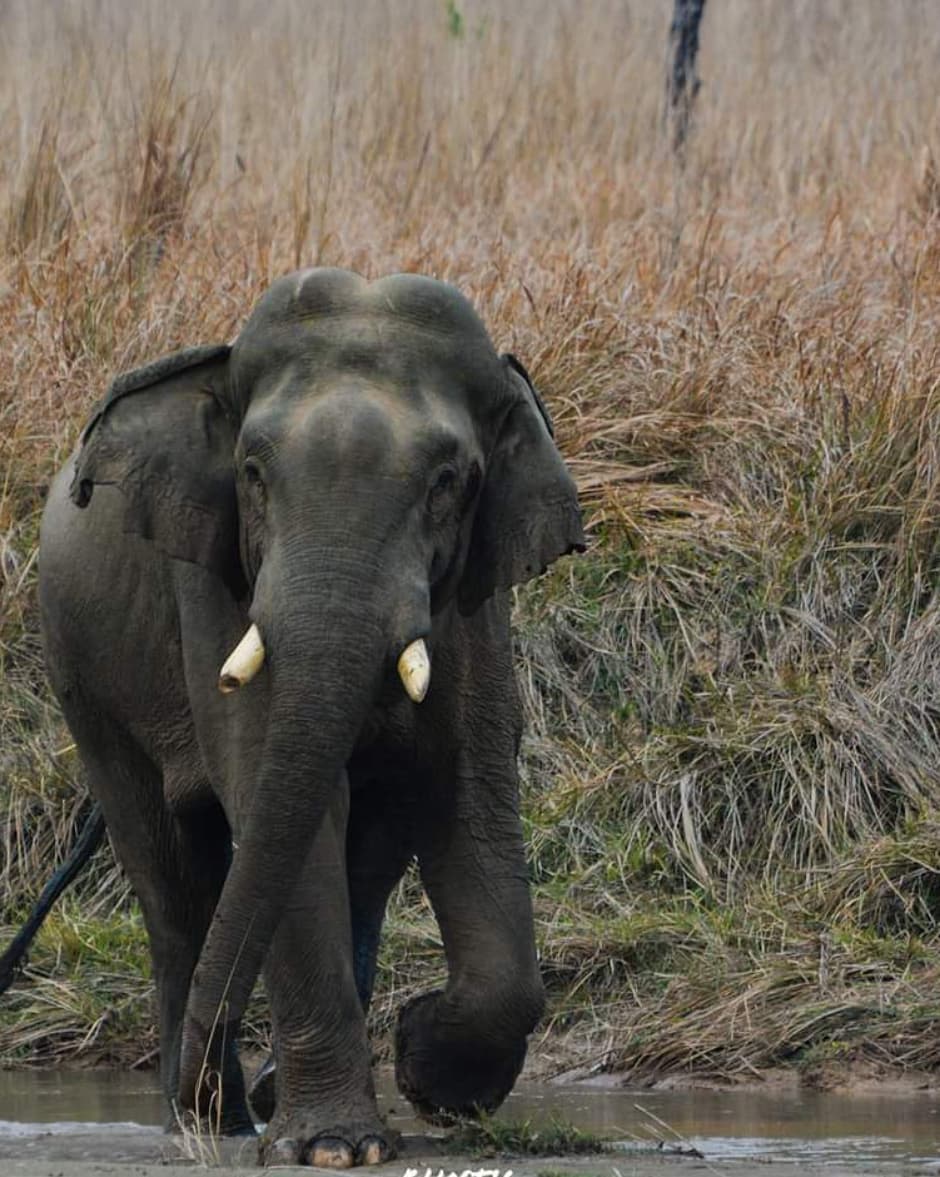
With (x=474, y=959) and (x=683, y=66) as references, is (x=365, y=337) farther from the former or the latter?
(x=683, y=66)

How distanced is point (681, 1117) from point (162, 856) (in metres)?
1.49

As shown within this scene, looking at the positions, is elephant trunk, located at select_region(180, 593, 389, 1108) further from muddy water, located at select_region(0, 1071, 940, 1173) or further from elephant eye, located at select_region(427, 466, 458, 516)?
muddy water, located at select_region(0, 1071, 940, 1173)

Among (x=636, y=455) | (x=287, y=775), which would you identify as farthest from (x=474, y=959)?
(x=636, y=455)

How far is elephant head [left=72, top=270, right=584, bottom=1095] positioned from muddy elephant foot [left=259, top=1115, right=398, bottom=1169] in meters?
0.40

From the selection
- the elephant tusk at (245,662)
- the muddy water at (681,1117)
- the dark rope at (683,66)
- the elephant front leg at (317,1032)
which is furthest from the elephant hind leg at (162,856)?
the dark rope at (683,66)

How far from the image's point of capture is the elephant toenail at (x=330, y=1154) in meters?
5.88

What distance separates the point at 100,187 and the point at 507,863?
7.37 meters

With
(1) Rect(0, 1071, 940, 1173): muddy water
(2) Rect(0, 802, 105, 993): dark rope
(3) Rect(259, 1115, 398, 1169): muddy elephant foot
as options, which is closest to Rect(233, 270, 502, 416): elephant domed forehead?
(3) Rect(259, 1115, 398, 1169): muddy elephant foot

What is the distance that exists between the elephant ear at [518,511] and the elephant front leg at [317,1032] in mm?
668

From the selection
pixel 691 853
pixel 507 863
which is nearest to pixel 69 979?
pixel 691 853

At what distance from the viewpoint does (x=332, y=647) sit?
5.52m

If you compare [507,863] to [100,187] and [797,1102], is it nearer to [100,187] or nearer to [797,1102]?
[797,1102]

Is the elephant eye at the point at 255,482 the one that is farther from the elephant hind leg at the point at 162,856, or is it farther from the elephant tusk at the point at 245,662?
the elephant hind leg at the point at 162,856

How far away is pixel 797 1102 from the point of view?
7.57 m
